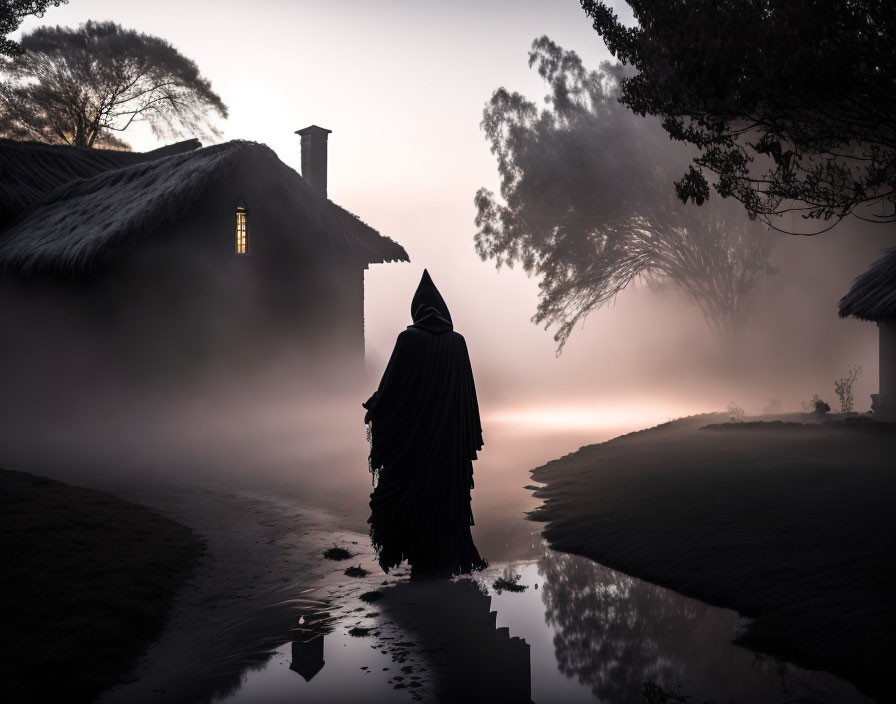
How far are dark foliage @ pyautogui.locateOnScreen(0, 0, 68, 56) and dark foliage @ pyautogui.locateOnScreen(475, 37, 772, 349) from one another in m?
15.1

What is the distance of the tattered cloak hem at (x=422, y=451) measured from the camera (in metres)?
6.88

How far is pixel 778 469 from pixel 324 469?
747 cm

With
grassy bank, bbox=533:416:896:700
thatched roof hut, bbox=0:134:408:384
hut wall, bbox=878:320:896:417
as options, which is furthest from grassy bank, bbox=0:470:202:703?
hut wall, bbox=878:320:896:417

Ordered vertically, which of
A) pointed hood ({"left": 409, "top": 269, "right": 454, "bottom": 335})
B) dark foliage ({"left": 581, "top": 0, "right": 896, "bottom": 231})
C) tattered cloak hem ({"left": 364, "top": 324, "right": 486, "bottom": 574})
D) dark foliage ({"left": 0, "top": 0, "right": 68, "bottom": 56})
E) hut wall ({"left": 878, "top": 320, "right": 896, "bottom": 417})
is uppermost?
dark foliage ({"left": 0, "top": 0, "right": 68, "bottom": 56})

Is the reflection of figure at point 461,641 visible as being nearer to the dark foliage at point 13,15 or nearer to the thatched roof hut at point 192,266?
the thatched roof hut at point 192,266

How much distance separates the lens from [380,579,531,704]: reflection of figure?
4.61 metres

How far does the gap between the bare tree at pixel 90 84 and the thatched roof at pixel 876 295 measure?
3115cm

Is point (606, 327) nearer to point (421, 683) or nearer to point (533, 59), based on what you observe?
point (533, 59)

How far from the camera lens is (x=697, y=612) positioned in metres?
6.25

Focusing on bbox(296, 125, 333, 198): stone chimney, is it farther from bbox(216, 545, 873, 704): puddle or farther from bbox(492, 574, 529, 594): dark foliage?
bbox(216, 545, 873, 704): puddle

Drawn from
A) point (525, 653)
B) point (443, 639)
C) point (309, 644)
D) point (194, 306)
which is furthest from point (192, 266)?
point (525, 653)

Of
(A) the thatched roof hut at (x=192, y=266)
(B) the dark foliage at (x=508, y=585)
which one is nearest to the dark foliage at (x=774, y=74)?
(B) the dark foliage at (x=508, y=585)

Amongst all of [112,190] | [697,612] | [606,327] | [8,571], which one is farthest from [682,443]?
[606,327]

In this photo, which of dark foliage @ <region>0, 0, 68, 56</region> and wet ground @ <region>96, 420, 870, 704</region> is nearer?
wet ground @ <region>96, 420, 870, 704</region>
